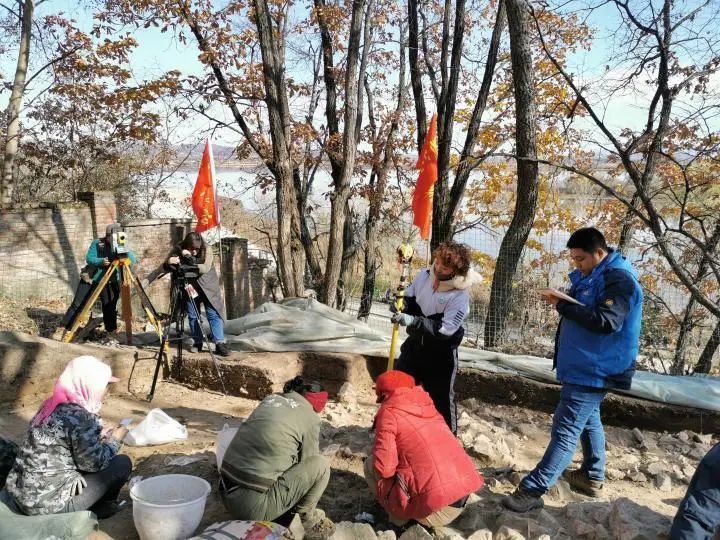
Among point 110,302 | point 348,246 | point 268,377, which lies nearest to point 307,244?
point 348,246

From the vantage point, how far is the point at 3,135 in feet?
40.5

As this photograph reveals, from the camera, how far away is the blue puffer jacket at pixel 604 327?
3.15 meters

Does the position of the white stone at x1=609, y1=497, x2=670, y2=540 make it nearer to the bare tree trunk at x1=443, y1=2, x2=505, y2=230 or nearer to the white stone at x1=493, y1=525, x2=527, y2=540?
the white stone at x1=493, y1=525, x2=527, y2=540

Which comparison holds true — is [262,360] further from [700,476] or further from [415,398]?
[700,476]

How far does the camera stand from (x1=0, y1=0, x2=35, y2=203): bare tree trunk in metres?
11.0

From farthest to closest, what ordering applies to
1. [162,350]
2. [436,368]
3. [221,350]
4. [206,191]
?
[206,191] → [221,350] → [162,350] → [436,368]

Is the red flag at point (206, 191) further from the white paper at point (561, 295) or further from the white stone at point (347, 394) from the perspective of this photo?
the white paper at point (561, 295)

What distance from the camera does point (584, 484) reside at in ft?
12.2

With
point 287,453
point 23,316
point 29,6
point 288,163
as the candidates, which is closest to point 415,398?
point 287,453

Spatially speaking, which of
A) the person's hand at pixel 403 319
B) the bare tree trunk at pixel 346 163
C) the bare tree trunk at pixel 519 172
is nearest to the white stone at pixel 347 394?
the person's hand at pixel 403 319

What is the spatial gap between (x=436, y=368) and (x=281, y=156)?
221 inches

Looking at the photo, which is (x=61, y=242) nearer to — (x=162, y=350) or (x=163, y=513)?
(x=162, y=350)

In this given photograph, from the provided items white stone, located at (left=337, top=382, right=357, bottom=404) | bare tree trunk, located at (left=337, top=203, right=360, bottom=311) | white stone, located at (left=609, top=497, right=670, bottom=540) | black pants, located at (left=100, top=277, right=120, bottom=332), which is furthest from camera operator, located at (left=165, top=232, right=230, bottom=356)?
bare tree trunk, located at (left=337, top=203, right=360, bottom=311)

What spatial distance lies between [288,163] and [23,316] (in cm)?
439
